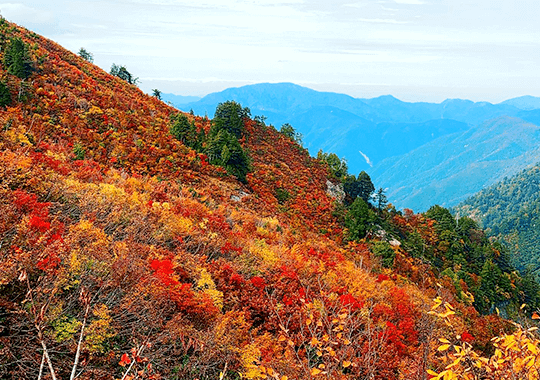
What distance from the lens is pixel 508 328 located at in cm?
1819

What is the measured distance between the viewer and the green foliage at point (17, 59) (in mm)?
24359

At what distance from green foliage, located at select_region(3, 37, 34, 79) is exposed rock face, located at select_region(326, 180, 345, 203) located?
107ft

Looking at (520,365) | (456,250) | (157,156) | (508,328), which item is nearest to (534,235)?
(456,250)

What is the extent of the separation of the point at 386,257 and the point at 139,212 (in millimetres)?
25932

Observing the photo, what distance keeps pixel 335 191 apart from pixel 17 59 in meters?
35.1

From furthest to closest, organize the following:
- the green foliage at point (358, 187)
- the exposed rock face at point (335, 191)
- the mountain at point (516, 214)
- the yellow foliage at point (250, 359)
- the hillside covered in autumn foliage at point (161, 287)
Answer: the mountain at point (516, 214), the green foliage at point (358, 187), the exposed rock face at point (335, 191), the yellow foliage at point (250, 359), the hillside covered in autumn foliage at point (161, 287)

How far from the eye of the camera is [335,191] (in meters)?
45.3

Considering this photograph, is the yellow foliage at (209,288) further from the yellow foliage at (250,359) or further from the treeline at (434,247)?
the treeline at (434,247)

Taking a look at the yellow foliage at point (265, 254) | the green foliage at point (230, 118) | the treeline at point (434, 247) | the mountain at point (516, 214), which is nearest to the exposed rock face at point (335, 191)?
the treeline at point (434, 247)

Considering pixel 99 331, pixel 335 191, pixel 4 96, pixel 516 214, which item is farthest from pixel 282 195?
pixel 516 214

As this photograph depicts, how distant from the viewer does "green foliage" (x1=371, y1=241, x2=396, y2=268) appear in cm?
3047

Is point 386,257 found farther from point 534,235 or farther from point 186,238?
point 534,235

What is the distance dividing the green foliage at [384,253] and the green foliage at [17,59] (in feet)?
102

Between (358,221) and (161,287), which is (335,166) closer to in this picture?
(358,221)
